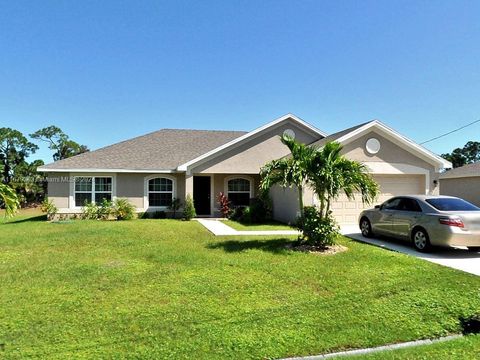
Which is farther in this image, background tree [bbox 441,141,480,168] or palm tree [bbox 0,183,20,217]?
background tree [bbox 441,141,480,168]

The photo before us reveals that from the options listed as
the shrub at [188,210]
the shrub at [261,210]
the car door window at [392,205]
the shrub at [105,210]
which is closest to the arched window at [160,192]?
the shrub at [188,210]

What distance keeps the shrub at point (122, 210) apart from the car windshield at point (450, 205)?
46.4ft

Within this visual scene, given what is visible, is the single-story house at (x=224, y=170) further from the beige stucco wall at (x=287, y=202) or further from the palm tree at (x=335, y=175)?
the palm tree at (x=335, y=175)

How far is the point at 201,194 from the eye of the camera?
20.2 metres

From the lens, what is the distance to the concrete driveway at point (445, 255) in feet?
25.0

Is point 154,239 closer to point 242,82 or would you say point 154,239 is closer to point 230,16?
point 230,16

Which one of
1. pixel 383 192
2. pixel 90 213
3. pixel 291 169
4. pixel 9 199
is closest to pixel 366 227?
pixel 383 192

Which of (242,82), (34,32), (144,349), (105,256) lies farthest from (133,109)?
(144,349)

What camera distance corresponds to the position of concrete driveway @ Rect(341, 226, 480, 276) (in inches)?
300

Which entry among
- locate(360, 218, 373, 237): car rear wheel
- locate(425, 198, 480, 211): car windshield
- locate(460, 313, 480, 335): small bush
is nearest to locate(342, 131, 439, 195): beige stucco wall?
locate(360, 218, 373, 237): car rear wheel

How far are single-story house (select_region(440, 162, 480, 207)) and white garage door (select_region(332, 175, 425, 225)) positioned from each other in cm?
1133

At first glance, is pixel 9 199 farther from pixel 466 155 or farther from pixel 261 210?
pixel 466 155

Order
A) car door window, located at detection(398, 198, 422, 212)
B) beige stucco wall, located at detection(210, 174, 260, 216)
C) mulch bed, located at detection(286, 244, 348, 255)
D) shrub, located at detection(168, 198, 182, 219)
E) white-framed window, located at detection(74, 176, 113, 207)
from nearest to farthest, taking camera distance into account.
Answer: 1. mulch bed, located at detection(286, 244, 348, 255)
2. car door window, located at detection(398, 198, 422, 212)
3. white-framed window, located at detection(74, 176, 113, 207)
4. shrub, located at detection(168, 198, 182, 219)
5. beige stucco wall, located at detection(210, 174, 260, 216)

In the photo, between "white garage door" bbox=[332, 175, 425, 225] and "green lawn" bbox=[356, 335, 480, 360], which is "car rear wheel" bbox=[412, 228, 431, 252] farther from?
"white garage door" bbox=[332, 175, 425, 225]
